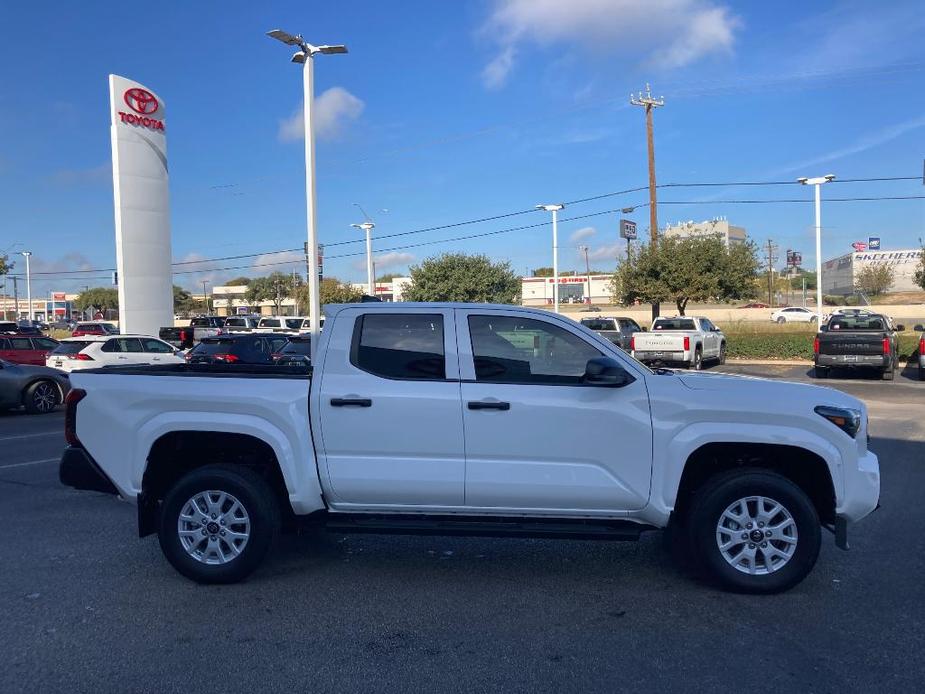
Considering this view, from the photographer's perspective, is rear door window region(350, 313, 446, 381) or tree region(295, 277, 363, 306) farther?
tree region(295, 277, 363, 306)

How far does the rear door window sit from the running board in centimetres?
96

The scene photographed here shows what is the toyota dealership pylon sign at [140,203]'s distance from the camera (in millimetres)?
32625

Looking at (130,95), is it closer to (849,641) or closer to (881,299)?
(849,641)

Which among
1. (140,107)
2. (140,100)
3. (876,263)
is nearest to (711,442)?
(140,107)

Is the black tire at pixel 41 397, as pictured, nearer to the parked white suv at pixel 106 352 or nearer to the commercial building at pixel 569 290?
the parked white suv at pixel 106 352

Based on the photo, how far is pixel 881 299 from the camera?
8944 cm

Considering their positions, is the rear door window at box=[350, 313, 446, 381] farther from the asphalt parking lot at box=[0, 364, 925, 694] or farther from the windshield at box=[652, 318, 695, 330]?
the windshield at box=[652, 318, 695, 330]

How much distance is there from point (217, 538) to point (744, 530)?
3520 millimetres

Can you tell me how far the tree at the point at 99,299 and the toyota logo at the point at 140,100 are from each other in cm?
8856

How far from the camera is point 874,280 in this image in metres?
90.4

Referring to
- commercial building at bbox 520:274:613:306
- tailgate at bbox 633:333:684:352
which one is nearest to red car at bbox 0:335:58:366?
tailgate at bbox 633:333:684:352

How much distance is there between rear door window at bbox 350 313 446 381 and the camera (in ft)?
17.5

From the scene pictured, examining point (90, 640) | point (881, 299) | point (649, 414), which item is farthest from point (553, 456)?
point (881, 299)

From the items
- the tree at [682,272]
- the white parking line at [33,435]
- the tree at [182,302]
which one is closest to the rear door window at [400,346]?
the white parking line at [33,435]
